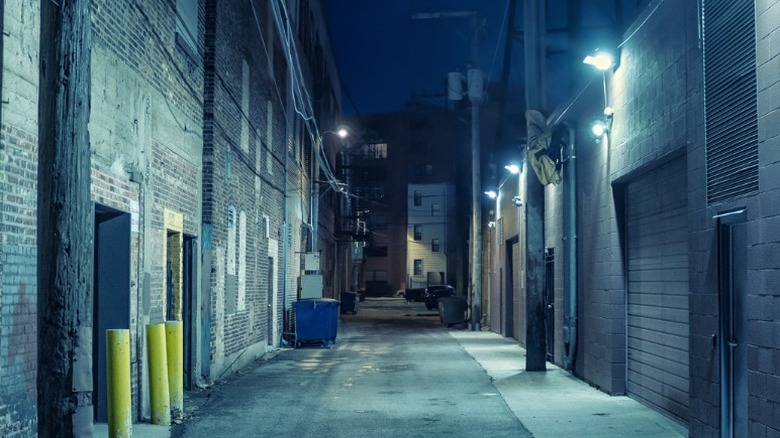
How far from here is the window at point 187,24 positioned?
43.4 feet

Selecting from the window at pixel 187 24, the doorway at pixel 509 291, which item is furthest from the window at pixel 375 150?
the window at pixel 187 24

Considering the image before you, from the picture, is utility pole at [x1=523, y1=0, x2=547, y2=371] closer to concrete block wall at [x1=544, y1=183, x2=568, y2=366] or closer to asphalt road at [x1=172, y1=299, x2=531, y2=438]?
concrete block wall at [x1=544, y1=183, x2=568, y2=366]

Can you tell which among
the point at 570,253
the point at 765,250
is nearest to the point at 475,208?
the point at 570,253

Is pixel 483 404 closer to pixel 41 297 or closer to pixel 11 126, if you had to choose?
pixel 41 297

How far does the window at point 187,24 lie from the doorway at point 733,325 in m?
8.55

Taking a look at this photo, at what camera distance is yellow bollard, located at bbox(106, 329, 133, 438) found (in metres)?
7.43

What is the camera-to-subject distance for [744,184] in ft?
25.4

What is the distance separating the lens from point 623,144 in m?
12.7

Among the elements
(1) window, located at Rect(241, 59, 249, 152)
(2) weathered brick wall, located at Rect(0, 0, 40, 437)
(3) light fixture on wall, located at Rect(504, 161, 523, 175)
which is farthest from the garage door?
(3) light fixture on wall, located at Rect(504, 161, 523, 175)

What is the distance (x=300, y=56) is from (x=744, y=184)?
943 inches

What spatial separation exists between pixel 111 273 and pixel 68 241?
4315 millimetres

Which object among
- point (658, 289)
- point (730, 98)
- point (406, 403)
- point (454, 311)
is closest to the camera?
point (730, 98)

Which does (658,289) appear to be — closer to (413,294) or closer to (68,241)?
(68,241)

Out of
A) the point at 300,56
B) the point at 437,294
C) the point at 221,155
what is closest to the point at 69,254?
the point at 221,155
